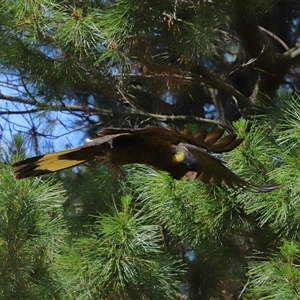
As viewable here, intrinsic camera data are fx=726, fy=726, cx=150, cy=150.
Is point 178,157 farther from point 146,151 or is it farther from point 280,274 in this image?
point 280,274

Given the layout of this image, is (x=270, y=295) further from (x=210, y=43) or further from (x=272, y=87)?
(x=272, y=87)

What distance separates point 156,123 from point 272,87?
334 millimetres

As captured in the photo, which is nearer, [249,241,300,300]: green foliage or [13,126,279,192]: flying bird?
[13,126,279,192]: flying bird

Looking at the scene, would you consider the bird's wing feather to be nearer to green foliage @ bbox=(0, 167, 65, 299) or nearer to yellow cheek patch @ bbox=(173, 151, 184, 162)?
yellow cheek patch @ bbox=(173, 151, 184, 162)

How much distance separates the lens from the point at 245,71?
2.17 m

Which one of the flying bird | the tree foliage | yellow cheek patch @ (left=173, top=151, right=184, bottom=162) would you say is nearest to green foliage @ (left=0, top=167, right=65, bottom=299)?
the tree foliage

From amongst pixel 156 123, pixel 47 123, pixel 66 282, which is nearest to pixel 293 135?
pixel 66 282

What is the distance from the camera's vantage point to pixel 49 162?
1068 mm

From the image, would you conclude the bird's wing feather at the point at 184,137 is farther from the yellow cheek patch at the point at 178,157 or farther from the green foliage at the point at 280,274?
the green foliage at the point at 280,274

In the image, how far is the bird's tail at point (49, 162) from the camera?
106 cm

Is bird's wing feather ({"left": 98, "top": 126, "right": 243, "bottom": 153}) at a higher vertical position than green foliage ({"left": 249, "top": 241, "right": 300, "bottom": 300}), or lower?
higher

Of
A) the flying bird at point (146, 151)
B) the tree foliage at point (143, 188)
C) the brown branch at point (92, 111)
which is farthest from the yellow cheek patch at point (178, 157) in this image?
the brown branch at point (92, 111)

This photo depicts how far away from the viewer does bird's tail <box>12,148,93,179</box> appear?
3.49 feet

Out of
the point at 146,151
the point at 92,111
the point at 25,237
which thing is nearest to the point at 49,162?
the point at 146,151
